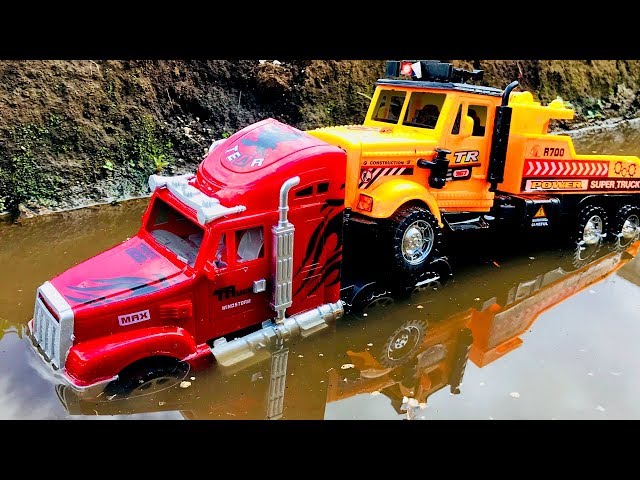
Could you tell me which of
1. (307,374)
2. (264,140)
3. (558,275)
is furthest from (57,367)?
(558,275)

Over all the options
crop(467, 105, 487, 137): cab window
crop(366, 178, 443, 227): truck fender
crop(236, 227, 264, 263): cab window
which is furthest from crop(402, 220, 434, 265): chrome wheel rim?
crop(236, 227, 264, 263): cab window

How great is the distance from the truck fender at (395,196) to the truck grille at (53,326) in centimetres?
380

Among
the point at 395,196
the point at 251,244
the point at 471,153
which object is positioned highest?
the point at 471,153

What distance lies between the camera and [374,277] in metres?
7.60

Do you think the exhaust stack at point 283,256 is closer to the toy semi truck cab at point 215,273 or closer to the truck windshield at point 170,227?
the toy semi truck cab at point 215,273

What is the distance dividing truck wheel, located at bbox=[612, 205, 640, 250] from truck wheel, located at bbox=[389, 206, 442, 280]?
4397 millimetres

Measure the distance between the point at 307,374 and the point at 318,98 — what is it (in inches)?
377

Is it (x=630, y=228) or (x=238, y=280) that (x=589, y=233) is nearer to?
(x=630, y=228)

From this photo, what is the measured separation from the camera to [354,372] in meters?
6.30

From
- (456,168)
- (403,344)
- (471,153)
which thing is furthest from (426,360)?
(471,153)

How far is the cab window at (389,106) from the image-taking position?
27.9ft

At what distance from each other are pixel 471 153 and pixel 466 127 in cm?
47

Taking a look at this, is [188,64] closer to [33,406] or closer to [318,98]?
→ [318,98]

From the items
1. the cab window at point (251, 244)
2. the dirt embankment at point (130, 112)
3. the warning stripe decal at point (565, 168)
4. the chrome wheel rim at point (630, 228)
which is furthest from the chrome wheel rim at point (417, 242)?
the dirt embankment at point (130, 112)
